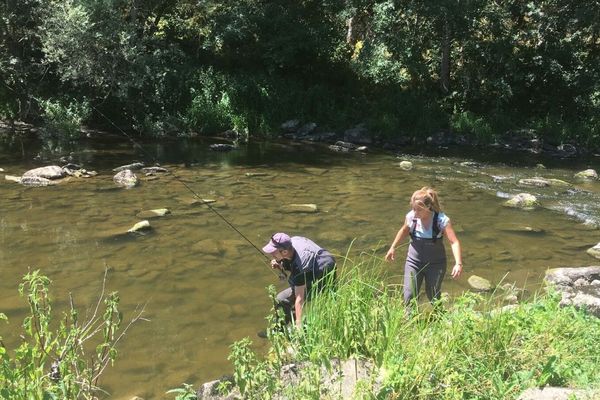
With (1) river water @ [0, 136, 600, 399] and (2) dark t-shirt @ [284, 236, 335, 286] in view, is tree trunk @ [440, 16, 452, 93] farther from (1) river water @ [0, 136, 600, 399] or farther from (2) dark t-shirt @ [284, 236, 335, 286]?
(2) dark t-shirt @ [284, 236, 335, 286]

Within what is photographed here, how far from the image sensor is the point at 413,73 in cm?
2092

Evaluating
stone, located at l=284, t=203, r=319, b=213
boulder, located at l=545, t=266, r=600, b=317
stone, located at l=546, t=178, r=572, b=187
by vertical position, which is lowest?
boulder, located at l=545, t=266, r=600, b=317

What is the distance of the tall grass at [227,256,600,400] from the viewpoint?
344cm

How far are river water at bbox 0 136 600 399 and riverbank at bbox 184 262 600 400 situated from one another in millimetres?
1479

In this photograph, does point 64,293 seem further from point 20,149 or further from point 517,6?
point 517,6

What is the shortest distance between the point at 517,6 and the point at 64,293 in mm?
19308

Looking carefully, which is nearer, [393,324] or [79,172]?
[393,324]

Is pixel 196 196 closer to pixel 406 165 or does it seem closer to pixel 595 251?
pixel 406 165

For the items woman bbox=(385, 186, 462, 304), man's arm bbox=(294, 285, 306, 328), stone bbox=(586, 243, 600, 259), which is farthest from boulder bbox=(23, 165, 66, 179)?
stone bbox=(586, 243, 600, 259)

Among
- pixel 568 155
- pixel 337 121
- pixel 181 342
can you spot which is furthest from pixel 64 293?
pixel 568 155

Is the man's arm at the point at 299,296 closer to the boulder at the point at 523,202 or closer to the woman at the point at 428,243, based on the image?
the woman at the point at 428,243

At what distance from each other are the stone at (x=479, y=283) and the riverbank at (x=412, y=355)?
278 centimetres

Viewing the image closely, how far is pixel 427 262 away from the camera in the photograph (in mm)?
5473

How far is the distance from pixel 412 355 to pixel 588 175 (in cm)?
1310
